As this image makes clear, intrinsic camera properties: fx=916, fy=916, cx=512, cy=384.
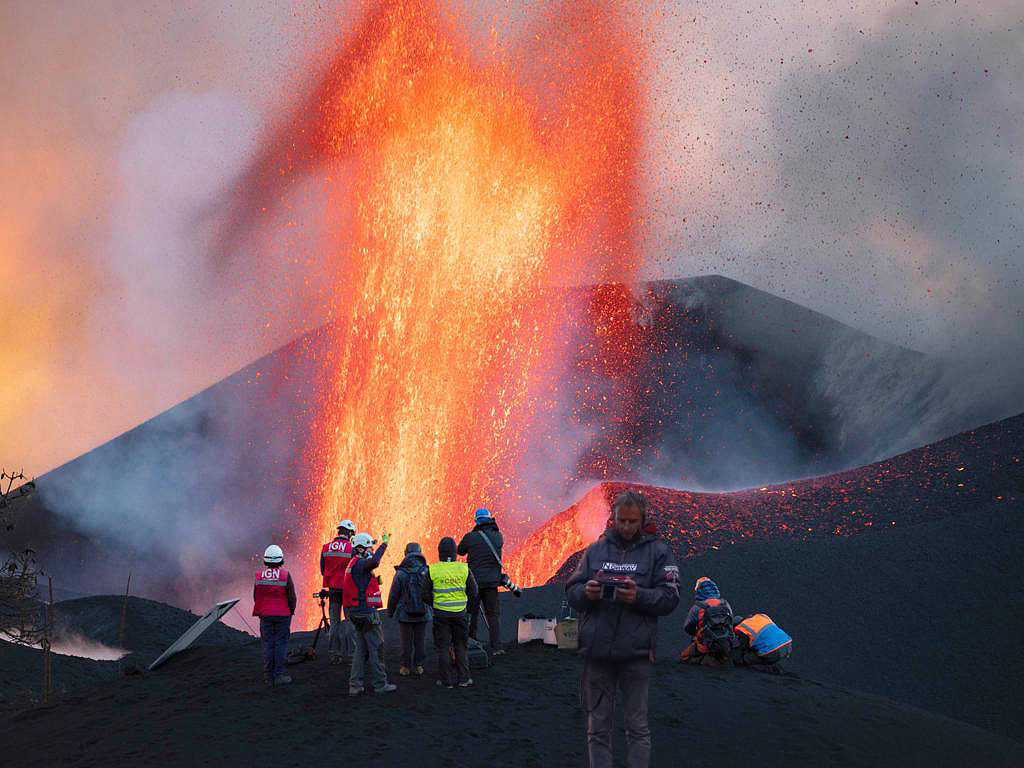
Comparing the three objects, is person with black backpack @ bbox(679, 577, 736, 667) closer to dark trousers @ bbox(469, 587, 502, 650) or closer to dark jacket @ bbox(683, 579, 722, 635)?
dark jacket @ bbox(683, 579, 722, 635)

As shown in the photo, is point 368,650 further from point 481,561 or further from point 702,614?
point 702,614

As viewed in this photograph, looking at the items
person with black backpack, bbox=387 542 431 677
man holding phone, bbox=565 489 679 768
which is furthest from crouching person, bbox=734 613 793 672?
man holding phone, bbox=565 489 679 768

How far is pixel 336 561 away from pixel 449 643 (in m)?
2.10

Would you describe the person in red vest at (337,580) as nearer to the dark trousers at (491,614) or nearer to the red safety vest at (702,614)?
the dark trousers at (491,614)

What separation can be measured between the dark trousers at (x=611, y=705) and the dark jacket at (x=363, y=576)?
4742mm

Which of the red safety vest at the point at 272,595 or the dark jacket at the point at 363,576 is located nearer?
the dark jacket at the point at 363,576

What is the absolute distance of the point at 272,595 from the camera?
10461 mm

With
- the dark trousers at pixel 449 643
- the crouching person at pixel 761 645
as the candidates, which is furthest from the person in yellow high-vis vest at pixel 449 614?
the crouching person at pixel 761 645

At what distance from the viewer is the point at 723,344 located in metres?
61.1

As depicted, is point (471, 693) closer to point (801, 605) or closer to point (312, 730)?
point (312, 730)

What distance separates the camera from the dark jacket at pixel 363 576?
9820 mm

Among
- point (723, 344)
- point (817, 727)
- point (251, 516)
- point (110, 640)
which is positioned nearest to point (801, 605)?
point (817, 727)

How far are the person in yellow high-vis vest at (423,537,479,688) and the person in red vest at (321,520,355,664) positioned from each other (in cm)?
167

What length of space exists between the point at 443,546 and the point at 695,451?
42871mm
